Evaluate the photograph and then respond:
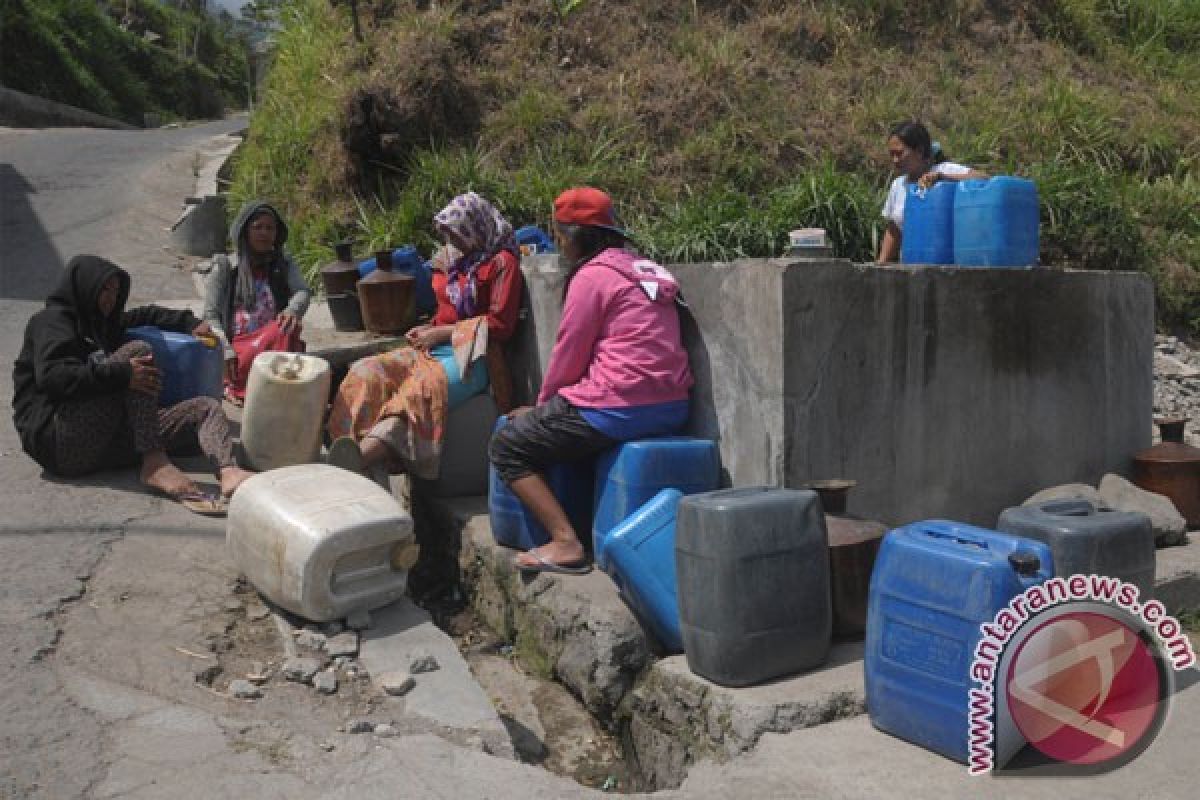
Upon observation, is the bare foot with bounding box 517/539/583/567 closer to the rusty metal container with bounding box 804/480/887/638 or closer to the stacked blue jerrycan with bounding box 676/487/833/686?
the stacked blue jerrycan with bounding box 676/487/833/686

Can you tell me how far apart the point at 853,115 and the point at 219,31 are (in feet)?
121

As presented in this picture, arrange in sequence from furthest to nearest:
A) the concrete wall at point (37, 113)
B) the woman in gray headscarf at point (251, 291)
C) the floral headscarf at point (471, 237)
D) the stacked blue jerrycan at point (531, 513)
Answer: the concrete wall at point (37, 113) < the woman in gray headscarf at point (251, 291) < the floral headscarf at point (471, 237) < the stacked blue jerrycan at point (531, 513)

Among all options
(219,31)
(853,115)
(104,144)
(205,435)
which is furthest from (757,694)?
(219,31)

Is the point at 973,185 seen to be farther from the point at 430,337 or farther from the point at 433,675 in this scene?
the point at 433,675

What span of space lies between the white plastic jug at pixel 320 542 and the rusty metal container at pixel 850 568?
1.60 meters

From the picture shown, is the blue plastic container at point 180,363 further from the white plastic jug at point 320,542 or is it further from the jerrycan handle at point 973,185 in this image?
the jerrycan handle at point 973,185

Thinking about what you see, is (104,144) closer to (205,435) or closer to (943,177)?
(205,435)

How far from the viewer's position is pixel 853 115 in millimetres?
10578

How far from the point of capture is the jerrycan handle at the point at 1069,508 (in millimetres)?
3787

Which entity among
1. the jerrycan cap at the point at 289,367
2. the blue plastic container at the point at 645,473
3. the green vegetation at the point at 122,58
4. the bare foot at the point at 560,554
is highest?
the green vegetation at the point at 122,58

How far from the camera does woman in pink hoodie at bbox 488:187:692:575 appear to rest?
168 inches

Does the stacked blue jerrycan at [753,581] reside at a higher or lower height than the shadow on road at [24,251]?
lower

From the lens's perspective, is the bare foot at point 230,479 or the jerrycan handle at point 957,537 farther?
the bare foot at point 230,479

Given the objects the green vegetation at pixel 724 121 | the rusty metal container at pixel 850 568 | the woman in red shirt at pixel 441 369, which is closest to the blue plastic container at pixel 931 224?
the rusty metal container at pixel 850 568
